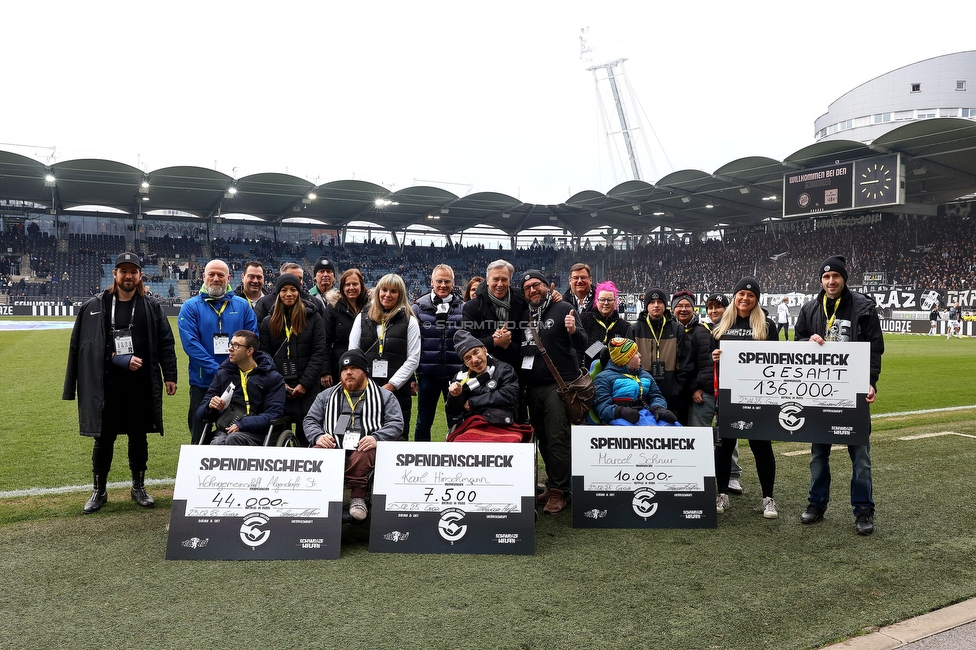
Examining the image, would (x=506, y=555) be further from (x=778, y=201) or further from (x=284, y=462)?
(x=778, y=201)

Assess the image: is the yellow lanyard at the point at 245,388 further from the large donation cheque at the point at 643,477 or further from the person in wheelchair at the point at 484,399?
the large donation cheque at the point at 643,477

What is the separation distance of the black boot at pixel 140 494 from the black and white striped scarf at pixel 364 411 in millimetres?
1600

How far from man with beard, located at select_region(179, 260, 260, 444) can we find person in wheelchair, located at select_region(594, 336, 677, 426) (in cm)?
296

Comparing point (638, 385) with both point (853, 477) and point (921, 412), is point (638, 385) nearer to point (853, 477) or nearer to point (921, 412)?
point (853, 477)

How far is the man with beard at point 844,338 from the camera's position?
457 cm

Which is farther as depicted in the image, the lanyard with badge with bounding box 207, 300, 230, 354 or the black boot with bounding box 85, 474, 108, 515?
the lanyard with badge with bounding box 207, 300, 230, 354

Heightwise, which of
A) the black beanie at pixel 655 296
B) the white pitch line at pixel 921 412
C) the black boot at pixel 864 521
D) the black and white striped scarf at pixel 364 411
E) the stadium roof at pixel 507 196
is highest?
the stadium roof at pixel 507 196

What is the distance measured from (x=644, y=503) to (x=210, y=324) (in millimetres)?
3630

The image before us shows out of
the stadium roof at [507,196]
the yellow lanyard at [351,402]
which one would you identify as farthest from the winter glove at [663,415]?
the stadium roof at [507,196]

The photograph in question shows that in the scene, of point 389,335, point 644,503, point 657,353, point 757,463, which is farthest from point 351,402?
point 757,463

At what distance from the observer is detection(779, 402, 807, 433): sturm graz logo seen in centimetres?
469

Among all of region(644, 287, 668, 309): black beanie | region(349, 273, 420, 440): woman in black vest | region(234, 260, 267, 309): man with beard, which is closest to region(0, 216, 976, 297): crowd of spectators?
region(234, 260, 267, 309): man with beard

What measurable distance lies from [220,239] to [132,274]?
42.3 meters

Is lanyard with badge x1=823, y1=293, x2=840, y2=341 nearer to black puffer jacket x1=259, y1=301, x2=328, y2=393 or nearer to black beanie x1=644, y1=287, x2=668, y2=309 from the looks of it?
black beanie x1=644, y1=287, x2=668, y2=309
